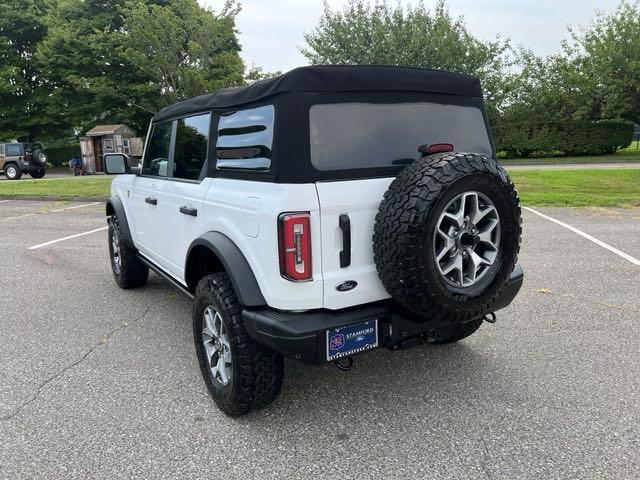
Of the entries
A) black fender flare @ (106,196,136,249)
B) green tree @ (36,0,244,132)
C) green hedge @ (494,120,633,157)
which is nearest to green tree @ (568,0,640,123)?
green hedge @ (494,120,633,157)

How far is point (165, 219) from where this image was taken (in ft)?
12.4

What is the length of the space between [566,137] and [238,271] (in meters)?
31.2

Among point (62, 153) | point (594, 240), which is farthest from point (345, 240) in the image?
point (62, 153)

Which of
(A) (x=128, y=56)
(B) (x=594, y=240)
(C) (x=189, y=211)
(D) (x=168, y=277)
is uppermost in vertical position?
(A) (x=128, y=56)

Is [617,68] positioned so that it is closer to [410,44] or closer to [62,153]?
[410,44]

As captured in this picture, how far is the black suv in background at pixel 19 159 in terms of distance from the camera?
25.5 metres

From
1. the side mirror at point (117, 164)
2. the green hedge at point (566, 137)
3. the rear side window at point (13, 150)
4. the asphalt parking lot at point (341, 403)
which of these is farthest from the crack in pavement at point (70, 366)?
the green hedge at point (566, 137)

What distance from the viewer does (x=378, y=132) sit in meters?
2.69

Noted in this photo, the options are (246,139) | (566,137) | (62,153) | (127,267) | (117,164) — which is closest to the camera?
(246,139)

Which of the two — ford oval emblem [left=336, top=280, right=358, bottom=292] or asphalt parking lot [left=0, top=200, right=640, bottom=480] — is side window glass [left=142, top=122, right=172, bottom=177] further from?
ford oval emblem [left=336, top=280, right=358, bottom=292]

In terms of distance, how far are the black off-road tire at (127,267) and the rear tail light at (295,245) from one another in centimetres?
307

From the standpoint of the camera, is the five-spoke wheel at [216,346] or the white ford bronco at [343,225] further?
the five-spoke wheel at [216,346]

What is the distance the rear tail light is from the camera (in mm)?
2357

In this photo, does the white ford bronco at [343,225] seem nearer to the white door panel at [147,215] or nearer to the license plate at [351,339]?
the license plate at [351,339]
